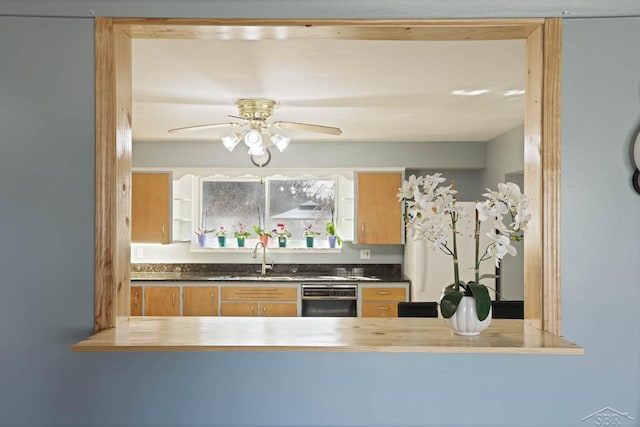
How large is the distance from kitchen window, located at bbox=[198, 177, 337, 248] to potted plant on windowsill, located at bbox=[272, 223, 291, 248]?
4 cm

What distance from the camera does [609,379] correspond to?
191cm

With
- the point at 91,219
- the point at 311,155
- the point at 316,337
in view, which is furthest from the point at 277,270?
the point at 316,337

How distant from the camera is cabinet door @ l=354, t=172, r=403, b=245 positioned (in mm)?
6324

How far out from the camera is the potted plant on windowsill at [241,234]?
21.7 ft

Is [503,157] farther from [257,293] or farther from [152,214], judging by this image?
[152,214]

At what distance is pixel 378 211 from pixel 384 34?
436cm

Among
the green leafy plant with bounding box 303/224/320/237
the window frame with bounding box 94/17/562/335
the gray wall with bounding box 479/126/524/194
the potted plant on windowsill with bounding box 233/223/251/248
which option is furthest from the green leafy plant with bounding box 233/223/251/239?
the window frame with bounding box 94/17/562/335

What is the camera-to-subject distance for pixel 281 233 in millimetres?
6621

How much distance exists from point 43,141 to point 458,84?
106 inches

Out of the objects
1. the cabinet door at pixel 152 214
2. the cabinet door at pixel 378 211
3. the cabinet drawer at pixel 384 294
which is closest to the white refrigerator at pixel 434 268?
the cabinet drawer at pixel 384 294

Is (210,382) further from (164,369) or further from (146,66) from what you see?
(146,66)

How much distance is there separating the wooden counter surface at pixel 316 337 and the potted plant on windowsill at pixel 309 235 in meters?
4.43

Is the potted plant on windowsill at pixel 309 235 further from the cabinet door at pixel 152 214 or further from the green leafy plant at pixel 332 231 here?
the cabinet door at pixel 152 214

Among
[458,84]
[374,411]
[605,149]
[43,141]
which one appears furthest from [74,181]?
[458,84]
